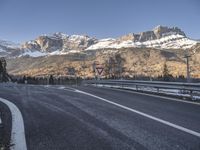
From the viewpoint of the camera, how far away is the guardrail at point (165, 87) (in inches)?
616

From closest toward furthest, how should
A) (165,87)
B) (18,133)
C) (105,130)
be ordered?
(18,133), (105,130), (165,87)

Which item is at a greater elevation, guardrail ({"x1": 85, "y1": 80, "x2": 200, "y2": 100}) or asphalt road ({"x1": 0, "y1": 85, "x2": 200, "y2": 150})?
guardrail ({"x1": 85, "y1": 80, "x2": 200, "y2": 100})

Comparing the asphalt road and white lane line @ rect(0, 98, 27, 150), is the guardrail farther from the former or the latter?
white lane line @ rect(0, 98, 27, 150)

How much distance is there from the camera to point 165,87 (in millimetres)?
18578

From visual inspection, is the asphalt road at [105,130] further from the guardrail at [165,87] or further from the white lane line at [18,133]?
the guardrail at [165,87]

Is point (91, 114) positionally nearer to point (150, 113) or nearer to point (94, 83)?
point (150, 113)

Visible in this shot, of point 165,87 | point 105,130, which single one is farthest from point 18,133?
point 165,87

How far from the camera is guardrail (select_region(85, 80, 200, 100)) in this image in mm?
15641

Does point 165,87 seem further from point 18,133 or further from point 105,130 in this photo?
point 18,133

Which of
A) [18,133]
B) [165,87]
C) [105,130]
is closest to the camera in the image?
[18,133]

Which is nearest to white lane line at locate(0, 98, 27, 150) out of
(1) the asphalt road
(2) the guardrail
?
(1) the asphalt road

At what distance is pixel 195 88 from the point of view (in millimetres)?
15234

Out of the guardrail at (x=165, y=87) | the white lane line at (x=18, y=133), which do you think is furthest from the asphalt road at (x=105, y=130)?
the guardrail at (x=165, y=87)

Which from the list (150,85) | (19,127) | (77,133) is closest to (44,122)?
(19,127)
